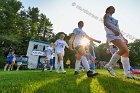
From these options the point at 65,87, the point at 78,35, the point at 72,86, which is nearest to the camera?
the point at 65,87

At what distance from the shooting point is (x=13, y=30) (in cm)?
5475

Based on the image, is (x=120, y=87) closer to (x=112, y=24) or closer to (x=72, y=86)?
(x=72, y=86)

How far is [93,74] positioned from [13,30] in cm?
4937

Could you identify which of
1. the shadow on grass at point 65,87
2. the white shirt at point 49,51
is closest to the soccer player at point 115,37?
the shadow on grass at point 65,87

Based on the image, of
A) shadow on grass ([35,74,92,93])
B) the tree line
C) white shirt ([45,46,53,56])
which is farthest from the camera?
the tree line

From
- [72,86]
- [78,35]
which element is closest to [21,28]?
[78,35]

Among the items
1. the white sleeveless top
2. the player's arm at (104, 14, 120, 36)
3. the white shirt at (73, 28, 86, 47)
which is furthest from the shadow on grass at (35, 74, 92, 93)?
the white shirt at (73, 28, 86, 47)

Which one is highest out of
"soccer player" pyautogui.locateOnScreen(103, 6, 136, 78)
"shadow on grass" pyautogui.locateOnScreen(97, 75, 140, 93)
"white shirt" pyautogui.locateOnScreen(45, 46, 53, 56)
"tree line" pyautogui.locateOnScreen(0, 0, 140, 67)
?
"tree line" pyautogui.locateOnScreen(0, 0, 140, 67)

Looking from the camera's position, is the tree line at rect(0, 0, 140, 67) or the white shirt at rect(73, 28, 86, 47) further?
the tree line at rect(0, 0, 140, 67)

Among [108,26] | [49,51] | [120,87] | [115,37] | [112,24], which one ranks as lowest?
[120,87]

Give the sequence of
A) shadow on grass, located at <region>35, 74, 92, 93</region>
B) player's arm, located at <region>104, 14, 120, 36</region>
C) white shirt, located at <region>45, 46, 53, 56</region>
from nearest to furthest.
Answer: shadow on grass, located at <region>35, 74, 92, 93</region>
player's arm, located at <region>104, 14, 120, 36</region>
white shirt, located at <region>45, 46, 53, 56</region>

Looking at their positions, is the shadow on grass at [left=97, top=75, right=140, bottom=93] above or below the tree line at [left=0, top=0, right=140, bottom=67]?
below

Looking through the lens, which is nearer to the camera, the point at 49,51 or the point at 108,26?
the point at 108,26

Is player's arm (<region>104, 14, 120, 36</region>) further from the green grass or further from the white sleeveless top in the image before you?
the green grass
